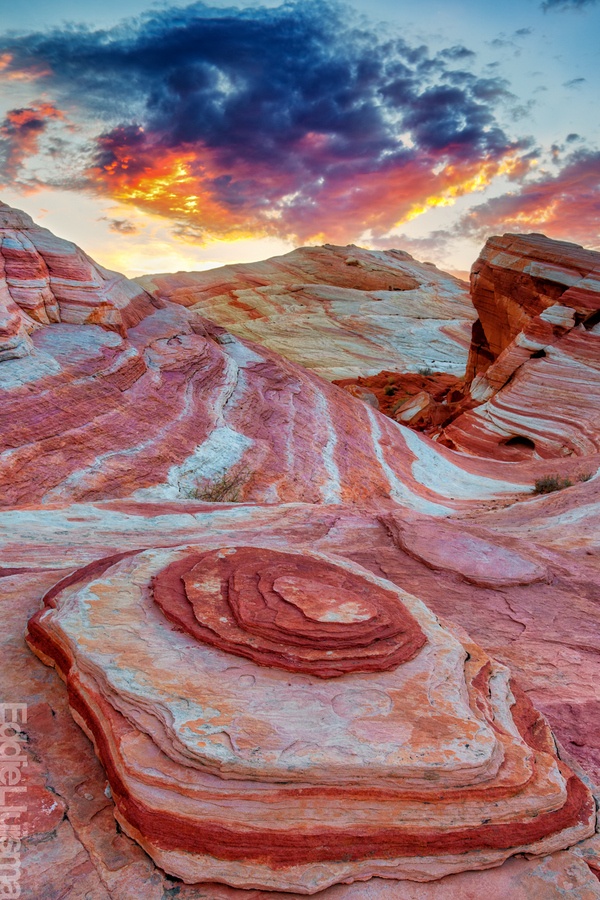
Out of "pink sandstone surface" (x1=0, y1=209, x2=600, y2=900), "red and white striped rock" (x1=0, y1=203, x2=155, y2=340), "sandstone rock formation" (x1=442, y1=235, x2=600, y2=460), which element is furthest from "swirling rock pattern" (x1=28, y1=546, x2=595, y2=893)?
"sandstone rock formation" (x1=442, y1=235, x2=600, y2=460)

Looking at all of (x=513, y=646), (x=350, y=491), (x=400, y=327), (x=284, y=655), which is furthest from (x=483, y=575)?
(x=400, y=327)

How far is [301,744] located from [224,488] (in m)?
7.09

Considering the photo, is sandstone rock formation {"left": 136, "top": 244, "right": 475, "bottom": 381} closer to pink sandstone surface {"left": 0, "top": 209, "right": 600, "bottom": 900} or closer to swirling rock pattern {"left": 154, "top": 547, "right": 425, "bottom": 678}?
pink sandstone surface {"left": 0, "top": 209, "right": 600, "bottom": 900}

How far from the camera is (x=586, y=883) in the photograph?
228cm

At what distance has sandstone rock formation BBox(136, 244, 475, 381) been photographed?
37.4 meters

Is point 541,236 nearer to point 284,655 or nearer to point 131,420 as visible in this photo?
point 131,420

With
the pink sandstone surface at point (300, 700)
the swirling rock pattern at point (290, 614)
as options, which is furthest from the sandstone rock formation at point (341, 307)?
the swirling rock pattern at point (290, 614)

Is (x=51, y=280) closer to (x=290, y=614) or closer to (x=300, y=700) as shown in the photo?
(x=290, y=614)

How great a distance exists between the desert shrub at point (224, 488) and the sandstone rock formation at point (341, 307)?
21641mm

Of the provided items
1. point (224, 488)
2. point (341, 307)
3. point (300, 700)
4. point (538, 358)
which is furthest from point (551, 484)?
point (341, 307)

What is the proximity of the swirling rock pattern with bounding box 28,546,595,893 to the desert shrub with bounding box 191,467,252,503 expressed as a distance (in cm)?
550

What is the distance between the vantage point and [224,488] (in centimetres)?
A: 951

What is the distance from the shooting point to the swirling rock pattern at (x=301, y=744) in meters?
2.27

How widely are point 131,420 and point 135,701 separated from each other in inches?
297
